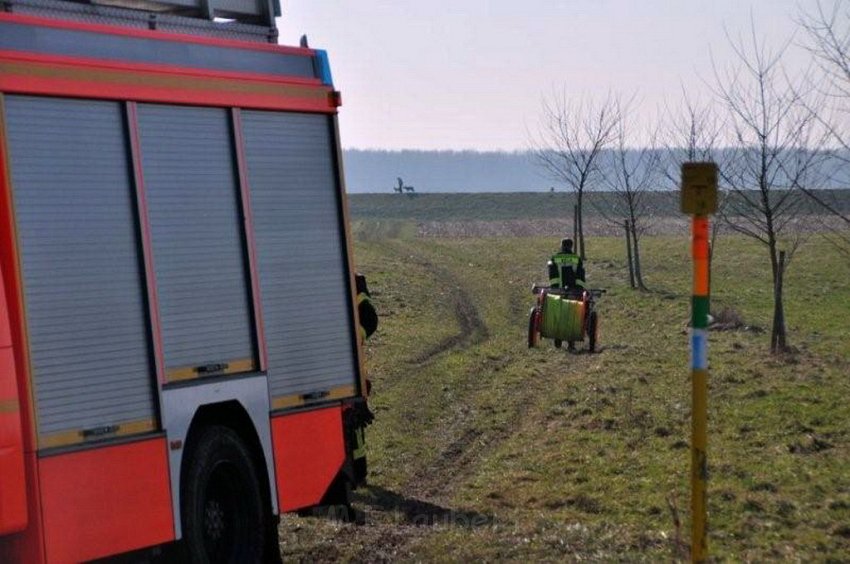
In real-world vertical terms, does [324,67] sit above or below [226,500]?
above

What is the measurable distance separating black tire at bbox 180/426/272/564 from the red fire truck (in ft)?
0.04

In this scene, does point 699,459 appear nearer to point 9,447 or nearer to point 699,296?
point 699,296

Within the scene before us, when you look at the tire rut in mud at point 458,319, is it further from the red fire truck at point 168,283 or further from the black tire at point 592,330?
the red fire truck at point 168,283

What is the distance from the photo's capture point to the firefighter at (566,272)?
81.3ft

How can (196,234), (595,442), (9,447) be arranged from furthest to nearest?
(595,442), (196,234), (9,447)

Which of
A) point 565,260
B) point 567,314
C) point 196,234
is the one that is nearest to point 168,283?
point 196,234

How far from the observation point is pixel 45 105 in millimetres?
7773

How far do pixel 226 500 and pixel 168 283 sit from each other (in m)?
1.54

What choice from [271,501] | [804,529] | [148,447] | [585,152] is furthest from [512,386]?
[585,152]

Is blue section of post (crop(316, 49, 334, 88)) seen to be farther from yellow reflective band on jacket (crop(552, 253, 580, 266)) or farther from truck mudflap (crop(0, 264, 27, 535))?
yellow reflective band on jacket (crop(552, 253, 580, 266))

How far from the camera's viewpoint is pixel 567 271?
24.7 meters

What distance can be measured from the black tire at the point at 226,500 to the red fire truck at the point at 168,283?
1 centimetres

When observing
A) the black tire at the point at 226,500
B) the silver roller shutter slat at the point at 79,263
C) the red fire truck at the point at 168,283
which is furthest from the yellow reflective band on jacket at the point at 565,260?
the silver roller shutter slat at the point at 79,263

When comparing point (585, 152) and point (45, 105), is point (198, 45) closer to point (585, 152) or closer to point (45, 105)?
point (45, 105)
